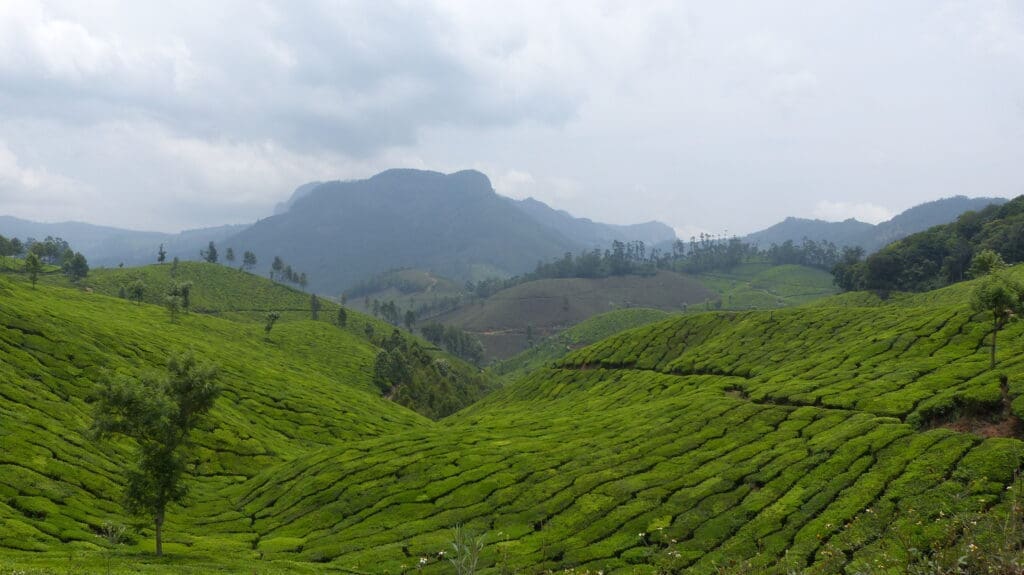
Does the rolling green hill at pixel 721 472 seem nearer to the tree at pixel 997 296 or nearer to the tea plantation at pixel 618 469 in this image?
the tea plantation at pixel 618 469

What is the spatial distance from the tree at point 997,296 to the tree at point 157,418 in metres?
63.9

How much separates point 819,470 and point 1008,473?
998 cm

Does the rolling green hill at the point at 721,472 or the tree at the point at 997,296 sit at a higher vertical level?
the tree at the point at 997,296

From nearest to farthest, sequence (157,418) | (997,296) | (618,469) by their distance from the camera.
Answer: (157,418) → (618,469) → (997,296)

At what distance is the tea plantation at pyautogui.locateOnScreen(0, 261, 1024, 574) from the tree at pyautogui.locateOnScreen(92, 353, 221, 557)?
2.22 m

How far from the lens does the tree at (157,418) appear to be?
34219mm

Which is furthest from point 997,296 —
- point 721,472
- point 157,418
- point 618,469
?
point 157,418

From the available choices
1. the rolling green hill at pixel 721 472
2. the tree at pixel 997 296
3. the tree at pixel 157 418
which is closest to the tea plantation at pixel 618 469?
the rolling green hill at pixel 721 472

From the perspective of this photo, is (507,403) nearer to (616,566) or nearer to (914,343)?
(914,343)

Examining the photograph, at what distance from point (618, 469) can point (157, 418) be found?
34.7 meters

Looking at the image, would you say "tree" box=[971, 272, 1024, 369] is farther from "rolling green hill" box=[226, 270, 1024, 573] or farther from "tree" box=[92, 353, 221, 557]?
"tree" box=[92, 353, 221, 557]

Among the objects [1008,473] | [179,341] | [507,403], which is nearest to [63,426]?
[179,341]

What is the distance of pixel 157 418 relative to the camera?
113 ft

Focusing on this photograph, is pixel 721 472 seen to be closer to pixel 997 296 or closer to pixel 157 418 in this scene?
pixel 997 296
